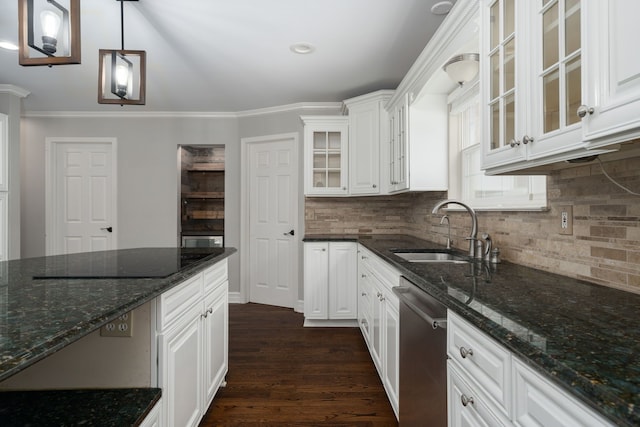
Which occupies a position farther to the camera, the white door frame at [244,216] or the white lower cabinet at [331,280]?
the white door frame at [244,216]

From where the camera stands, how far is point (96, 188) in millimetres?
4789

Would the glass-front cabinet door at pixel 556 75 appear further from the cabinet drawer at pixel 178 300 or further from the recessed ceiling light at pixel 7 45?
the recessed ceiling light at pixel 7 45

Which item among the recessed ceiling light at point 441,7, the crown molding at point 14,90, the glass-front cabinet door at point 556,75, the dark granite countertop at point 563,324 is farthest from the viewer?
the crown molding at point 14,90

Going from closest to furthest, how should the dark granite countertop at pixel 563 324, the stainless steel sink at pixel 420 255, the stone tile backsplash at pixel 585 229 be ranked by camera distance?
the dark granite countertop at pixel 563 324 → the stone tile backsplash at pixel 585 229 → the stainless steel sink at pixel 420 255

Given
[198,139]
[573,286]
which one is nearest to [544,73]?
[573,286]

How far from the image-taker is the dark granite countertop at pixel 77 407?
3.32 feet

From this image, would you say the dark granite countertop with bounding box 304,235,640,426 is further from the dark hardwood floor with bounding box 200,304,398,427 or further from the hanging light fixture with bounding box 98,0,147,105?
the hanging light fixture with bounding box 98,0,147,105

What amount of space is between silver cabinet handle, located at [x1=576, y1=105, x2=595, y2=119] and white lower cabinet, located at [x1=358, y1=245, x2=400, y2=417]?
118cm

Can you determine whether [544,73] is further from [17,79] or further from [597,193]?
[17,79]

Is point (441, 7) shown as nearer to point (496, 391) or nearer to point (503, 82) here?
point (503, 82)

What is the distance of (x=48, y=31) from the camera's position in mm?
1523

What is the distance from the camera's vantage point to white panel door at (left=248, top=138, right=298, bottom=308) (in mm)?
4379

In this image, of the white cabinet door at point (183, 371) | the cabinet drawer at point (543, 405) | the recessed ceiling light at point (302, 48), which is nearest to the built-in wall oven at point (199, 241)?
the recessed ceiling light at point (302, 48)

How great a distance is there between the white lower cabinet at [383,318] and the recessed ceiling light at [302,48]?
5.83 feet
